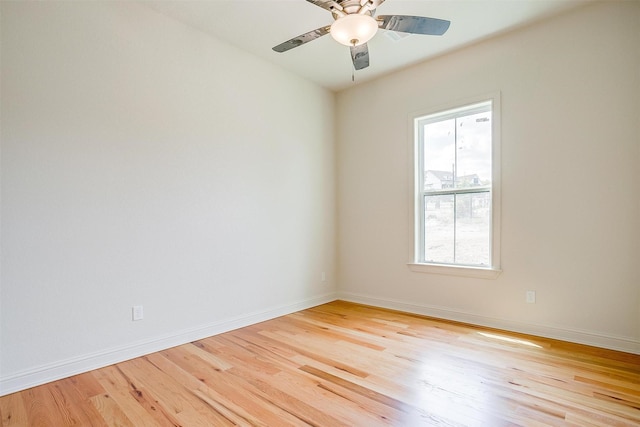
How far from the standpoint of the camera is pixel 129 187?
268cm

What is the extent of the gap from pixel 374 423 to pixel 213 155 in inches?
103

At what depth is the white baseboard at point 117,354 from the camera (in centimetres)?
217

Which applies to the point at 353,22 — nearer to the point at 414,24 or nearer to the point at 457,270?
the point at 414,24

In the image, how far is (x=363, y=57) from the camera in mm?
2516

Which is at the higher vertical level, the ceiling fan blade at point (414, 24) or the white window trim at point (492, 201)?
the ceiling fan blade at point (414, 24)

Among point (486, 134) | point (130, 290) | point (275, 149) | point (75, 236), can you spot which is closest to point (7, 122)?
point (75, 236)

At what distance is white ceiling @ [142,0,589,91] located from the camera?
9.00 ft

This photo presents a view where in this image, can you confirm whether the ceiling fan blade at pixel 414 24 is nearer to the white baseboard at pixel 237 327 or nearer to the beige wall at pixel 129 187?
the beige wall at pixel 129 187

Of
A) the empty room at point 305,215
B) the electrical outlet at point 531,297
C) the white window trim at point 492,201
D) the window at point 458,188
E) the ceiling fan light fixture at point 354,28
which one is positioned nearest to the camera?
the ceiling fan light fixture at point 354,28

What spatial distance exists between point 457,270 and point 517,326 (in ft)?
2.40

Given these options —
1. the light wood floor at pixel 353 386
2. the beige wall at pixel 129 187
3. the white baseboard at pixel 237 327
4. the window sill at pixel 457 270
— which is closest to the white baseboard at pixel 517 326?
the white baseboard at pixel 237 327

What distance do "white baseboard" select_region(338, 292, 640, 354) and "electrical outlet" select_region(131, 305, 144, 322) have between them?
260 centimetres

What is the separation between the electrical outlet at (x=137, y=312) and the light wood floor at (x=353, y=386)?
33 cm

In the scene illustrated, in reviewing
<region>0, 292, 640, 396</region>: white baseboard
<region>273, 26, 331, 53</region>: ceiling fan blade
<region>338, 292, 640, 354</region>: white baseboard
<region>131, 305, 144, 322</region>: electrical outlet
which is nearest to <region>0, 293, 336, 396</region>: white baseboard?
<region>0, 292, 640, 396</region>: white baseboard
